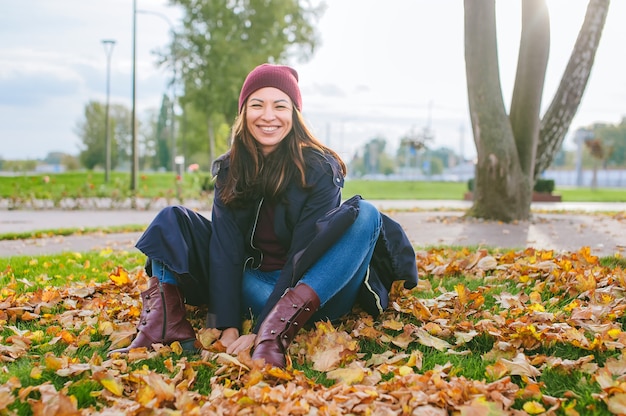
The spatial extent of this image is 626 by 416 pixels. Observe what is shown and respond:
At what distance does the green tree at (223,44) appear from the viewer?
27.9m

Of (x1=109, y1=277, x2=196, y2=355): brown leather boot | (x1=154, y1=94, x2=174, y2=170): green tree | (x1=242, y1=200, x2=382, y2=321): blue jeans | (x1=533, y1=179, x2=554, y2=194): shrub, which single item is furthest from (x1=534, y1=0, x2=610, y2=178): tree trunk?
(x1=154, y1=94, x2=174, y2=170): green tree

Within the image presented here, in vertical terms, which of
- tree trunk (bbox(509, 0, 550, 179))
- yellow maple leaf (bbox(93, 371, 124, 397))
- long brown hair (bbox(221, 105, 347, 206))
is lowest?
yellow maple leaf (bbox(93, 371, 124, 397))

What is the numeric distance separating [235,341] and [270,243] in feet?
1.99

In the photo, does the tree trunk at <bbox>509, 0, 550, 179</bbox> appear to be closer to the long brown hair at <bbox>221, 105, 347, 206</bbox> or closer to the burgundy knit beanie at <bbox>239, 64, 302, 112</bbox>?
the long brown hair at <bbox>221, 105, 347, 206</bbox>

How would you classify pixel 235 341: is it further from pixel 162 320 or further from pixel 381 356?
pixel 381 356

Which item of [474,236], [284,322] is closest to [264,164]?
[284,322]

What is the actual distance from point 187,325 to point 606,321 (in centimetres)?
207

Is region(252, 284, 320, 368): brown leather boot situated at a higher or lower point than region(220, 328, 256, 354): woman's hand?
higher

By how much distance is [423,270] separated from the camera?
461 centimetres

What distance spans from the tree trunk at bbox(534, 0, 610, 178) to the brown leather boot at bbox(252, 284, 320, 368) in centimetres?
797

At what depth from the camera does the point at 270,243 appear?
3262 mm

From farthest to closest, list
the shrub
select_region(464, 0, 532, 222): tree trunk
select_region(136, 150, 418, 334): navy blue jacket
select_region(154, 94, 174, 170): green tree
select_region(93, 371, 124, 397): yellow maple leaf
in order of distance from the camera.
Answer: select_region(154, 94, 174, 170): green tree
the shrub
select_region(464, 0, 532, 222): tree trunk
select_region(136, 150, 418, 334): navy blue jacket
select_region(93, 371, 124, 397): yellow maple leaf

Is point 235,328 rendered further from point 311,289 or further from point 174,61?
point 174,61

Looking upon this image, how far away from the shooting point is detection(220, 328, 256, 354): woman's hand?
2.80 metres
